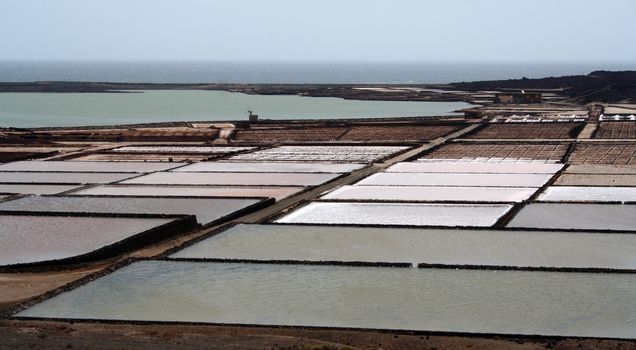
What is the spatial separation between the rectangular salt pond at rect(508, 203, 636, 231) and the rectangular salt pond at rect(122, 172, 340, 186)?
6362 millimetres

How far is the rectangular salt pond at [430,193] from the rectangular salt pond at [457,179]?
0.68 metres

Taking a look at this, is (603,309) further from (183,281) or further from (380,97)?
(380,97)

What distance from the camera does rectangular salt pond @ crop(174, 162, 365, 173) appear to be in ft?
81.8

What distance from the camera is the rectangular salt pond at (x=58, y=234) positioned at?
14281 mm

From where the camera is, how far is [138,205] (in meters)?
18.8

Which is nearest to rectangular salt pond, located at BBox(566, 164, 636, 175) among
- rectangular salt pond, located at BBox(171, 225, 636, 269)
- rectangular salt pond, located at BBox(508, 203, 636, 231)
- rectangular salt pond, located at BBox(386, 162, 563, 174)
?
rectangular salt pond, located at BBox(386, 162, 563, 174)

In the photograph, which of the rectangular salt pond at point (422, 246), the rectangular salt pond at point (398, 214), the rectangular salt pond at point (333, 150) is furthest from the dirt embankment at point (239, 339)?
the rectangular salt pond at point (333, 150)

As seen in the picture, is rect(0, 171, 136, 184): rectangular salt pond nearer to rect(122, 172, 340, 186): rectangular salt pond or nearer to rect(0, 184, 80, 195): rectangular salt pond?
rect(0, 184, 80, 195): rectangular salt pond

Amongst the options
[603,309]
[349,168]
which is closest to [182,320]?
[603,309]

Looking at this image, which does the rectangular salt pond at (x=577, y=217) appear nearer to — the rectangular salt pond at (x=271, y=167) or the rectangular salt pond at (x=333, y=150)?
the rectangular salt pond at (x=271, y=167)

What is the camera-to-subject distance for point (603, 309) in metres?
10.6

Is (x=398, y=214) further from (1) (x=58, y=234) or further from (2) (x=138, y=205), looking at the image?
(1) (x=58, y=234)

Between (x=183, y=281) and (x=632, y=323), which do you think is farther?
A: (x=183, y=281)

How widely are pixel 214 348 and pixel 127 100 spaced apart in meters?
61.1
